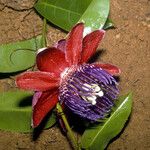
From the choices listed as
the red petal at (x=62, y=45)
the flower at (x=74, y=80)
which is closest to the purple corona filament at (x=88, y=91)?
the flower at (x=74, y=80)

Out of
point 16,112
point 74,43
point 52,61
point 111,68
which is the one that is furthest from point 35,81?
point 16,112

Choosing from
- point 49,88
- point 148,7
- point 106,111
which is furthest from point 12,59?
point 148,7

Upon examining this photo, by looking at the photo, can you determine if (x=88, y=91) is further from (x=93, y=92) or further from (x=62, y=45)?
(x=62, y=45)

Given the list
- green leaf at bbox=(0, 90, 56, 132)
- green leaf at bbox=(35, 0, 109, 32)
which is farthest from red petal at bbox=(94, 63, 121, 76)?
green leaf at bbox=(0, 90, 56, 132)

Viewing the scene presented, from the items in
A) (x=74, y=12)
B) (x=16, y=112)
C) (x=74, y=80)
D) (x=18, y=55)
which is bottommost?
(x=16, y=112)

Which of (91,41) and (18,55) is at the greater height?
(91,41)

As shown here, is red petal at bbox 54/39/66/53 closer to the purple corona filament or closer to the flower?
the flower
